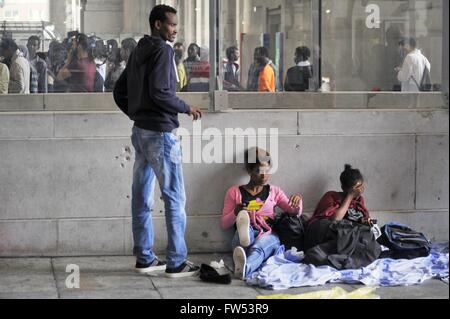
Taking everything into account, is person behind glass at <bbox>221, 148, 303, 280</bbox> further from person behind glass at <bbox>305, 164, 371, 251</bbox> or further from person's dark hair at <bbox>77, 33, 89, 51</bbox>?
person's dark hair at <bbox>77, 33, 89, 51</bbox>

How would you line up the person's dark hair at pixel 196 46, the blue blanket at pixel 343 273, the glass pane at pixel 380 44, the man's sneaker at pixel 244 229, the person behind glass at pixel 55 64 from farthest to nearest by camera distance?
the glass pane at pixel 380 44 < the person's dark hair at pixel 196 46 < the person behind glass at pixel 55 64 < the man's sneaker at pixel 244 229 < the blue blanket at pixel 343 273

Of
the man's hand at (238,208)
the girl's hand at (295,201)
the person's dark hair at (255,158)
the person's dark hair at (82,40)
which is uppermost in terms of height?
the person's dark hair at (82,40)

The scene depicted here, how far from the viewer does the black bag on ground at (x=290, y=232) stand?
7434 millimetres

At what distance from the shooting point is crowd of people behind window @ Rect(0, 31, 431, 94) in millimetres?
7793

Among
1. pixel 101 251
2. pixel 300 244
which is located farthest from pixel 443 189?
pixel 101 251

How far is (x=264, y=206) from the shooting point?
7504 mm

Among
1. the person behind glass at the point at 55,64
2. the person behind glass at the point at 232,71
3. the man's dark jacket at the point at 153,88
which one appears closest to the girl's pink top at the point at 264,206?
the person behind glass at the point at 232,71

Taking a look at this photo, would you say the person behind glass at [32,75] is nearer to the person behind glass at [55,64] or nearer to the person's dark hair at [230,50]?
the person behind glass at [55,64]

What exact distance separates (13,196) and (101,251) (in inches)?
33.2

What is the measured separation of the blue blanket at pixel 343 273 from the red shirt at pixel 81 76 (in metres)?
2.19

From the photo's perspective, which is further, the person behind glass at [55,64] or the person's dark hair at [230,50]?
the person's dark hair at [230,50]

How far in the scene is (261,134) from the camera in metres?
7.79

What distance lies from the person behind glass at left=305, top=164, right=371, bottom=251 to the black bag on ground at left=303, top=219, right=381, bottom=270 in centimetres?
19
